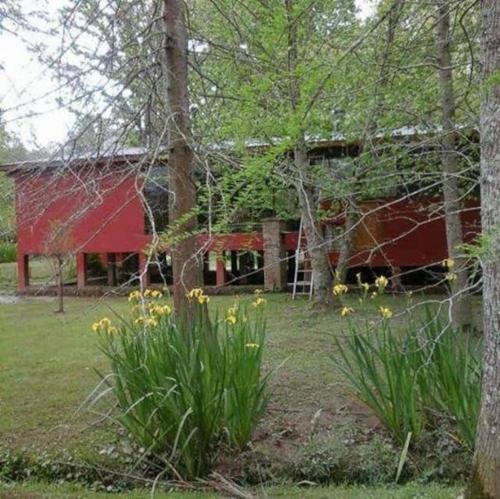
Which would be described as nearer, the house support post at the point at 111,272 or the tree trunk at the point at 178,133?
the tree trunk at the point at 178,133

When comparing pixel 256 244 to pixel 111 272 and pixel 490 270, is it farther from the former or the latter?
pixel 490 270

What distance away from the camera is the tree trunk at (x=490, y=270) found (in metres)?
2.68

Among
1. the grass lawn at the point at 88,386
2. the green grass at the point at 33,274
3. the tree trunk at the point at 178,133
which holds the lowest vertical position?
the grass lawn at the point at 88,386

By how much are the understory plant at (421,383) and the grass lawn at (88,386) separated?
50cm

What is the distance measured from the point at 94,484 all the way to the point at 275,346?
3.80 meters

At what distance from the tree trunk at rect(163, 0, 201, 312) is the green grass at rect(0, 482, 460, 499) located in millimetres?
1286

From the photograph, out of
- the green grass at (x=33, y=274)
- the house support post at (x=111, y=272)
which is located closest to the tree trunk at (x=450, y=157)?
the house support post at (x=111, y=272)

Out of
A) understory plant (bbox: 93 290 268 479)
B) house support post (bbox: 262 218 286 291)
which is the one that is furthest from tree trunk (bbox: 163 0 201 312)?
house support post (bbox: 262 218 286 291)

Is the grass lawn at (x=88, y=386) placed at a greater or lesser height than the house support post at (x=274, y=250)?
lesser

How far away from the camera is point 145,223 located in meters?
14.6

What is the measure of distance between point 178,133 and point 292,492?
2.45 metres

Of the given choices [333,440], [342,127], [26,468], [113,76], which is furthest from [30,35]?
[333,440]

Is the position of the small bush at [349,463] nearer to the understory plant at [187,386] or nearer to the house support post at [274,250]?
the understory plant at [187,386]

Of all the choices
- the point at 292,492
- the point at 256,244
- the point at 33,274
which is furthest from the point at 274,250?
the point at 33,274
